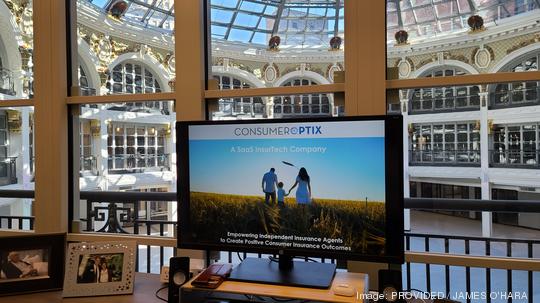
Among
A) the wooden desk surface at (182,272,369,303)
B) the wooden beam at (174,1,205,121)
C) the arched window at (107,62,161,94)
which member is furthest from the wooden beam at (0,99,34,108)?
the wooden desk surface at (182,272,369,303)

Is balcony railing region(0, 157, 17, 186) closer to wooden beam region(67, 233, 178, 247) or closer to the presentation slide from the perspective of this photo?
wooden beam region(67, 233, 178, 247)

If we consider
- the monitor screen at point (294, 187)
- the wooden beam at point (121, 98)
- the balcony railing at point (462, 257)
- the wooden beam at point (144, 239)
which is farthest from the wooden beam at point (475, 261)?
the wooden beam at point (121, 98)

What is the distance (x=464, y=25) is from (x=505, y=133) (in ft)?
2.11

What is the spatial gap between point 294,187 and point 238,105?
0.71 m

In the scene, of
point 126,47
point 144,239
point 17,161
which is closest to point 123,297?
point 144,239

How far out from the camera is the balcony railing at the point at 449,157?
1.72 metres

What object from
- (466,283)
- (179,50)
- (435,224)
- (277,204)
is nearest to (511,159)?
(435,224)

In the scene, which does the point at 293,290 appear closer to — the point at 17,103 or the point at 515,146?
the point at 515,146

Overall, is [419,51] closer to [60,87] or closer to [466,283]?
[466,283]

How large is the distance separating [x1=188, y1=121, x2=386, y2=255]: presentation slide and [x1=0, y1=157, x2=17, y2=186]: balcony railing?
2965 mm

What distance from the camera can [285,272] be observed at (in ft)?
4.04

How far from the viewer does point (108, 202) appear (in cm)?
214

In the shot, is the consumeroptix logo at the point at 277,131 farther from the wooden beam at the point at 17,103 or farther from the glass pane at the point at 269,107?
the wooden beam at the point at 17,103

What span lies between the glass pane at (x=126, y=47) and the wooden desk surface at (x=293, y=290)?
1.08 m
